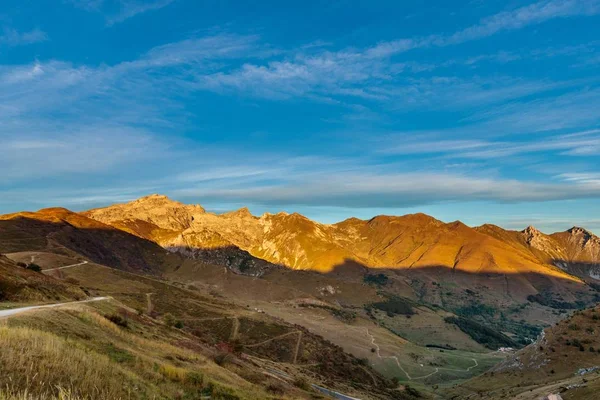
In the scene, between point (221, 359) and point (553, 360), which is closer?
point (221, 359)

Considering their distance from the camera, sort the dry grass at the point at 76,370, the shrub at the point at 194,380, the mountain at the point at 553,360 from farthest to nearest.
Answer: the mountain at the point at 553,360, the shrub at the point at 194,380, the dry grass at the point at 76,370

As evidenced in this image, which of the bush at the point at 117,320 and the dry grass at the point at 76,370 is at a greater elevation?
the dry grass at the point at 76,370

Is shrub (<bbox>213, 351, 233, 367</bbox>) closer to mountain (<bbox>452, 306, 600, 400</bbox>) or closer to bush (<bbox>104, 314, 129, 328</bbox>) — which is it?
bush (<bbox>104, 314, 129, 328</bbox>)

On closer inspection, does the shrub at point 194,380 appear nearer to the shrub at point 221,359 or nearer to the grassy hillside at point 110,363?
the grassy hillside at point 110,363

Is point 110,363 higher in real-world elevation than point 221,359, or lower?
higher

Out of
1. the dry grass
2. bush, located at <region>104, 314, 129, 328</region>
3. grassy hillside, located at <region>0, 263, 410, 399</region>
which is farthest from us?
bush, located at <region>104, 314, 129, 328</region>

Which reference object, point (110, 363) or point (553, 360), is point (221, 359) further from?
point (553, 360)

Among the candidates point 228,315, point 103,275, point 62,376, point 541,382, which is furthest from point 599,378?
point 103,275

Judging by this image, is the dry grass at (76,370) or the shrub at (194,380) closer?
the dry grass at (76,370)

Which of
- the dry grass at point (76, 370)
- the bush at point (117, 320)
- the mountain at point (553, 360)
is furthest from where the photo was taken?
the mountain at point (553, 360)

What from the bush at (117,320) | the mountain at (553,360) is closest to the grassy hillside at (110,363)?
the bush at (117,320)

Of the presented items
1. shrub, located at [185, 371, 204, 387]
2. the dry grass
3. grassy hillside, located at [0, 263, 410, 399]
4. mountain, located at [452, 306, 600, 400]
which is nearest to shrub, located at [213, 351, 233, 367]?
grassy hillside, located at [0, 263, 410, 399]

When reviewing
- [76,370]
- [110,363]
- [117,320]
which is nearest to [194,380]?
[110,363]

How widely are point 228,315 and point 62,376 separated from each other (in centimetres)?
10431
